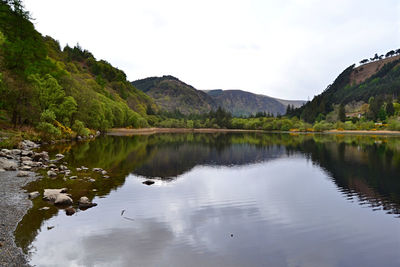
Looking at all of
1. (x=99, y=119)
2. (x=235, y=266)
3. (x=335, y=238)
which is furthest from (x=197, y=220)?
(x=99, y=119)

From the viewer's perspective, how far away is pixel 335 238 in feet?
47.6

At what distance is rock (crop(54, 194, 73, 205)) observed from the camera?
17.3 meters

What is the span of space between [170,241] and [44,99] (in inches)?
2201

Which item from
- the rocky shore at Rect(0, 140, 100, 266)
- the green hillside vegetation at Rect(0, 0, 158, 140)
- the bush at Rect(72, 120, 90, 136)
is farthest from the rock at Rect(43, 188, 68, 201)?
the bush at Rect(72, 120, 90, 136)

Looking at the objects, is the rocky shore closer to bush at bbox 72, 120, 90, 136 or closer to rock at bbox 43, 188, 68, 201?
rock at bbox 43, 188, 68, 201

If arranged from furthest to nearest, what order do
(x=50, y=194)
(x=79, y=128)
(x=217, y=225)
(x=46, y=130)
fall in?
1. (x=79, y=128)
2. (x=46, y=130)
3. (x=50, y=194)
4. (x=217, y=225)

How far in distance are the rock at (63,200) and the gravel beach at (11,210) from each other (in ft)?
5.09

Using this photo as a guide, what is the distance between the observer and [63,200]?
17.5 metres

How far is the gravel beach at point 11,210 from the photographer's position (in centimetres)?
1016

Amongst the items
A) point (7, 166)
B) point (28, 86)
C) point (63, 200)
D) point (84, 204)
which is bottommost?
point (84, 204)

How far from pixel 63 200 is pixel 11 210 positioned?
9.78 feet

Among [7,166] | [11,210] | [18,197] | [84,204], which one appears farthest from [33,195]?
[7,166]

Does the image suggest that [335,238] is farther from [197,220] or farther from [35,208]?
[35,208]

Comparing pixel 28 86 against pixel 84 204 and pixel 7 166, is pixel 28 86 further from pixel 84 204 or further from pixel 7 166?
pixel 84 204
